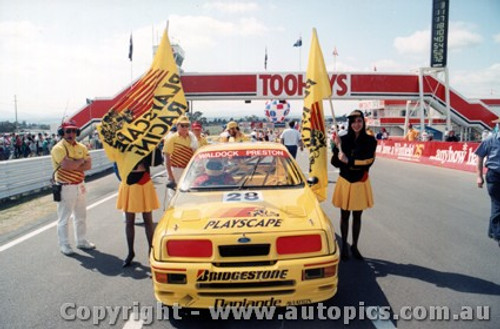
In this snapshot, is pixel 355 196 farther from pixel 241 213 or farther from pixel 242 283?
pixel 242 283

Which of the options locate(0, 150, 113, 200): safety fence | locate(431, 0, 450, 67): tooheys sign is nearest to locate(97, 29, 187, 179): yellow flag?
locate(0, 150, 113, 200): safety fence

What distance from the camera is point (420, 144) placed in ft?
61.4

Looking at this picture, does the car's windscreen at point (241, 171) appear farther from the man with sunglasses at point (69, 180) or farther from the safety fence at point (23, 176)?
the safety fence at point (23, 176)

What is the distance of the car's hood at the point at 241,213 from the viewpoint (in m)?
3.21

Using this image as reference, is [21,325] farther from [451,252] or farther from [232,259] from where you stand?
[451,252]

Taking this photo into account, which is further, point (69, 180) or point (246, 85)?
point (246, 85)

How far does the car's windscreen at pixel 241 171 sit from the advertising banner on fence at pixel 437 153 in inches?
451

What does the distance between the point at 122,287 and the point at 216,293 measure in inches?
61.5

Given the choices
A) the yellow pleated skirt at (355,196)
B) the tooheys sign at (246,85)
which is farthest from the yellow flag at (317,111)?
the tooheys sign at (246,85)

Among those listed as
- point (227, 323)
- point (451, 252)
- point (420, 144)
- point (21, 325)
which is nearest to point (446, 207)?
point (451, 252)

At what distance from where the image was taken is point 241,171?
454 centimetres

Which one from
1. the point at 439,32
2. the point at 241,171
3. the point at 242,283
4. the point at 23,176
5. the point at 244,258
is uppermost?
the point at 439,32

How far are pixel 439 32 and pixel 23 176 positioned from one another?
25002 millimetres

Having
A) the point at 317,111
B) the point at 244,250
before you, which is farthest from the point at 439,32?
the point at 244,250
